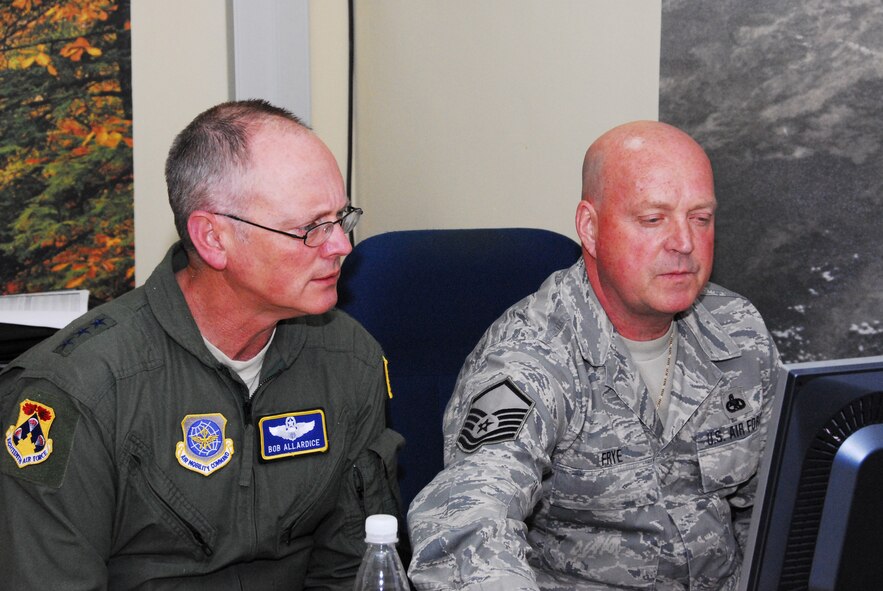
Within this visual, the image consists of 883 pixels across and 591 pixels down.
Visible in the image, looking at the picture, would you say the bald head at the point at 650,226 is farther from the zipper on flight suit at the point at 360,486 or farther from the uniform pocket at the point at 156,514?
the uniform pocket at the point at 156,514

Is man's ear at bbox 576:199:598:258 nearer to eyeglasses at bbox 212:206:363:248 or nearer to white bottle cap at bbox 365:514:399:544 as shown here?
eyeglasses at bbox 212:206:363:248

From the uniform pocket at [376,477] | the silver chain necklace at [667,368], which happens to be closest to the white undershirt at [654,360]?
the silver chain necklace at [667,368]

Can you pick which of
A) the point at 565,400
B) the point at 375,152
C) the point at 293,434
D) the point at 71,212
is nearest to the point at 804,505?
the point at 565,400

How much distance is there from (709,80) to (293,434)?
1.00 metres

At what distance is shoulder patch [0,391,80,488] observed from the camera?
1.27 metres

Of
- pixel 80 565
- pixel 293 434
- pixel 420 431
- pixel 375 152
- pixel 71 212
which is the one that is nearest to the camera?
pixel 80 565

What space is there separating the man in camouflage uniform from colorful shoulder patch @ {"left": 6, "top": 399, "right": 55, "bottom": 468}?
55cm

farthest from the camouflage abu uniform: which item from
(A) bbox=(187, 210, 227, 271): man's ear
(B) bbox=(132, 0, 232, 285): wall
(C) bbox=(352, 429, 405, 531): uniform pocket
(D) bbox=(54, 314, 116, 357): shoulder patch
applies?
(B) bbox=(132, 0, 232, 285): wall

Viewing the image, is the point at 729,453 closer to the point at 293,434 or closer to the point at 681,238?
the point at 681,238

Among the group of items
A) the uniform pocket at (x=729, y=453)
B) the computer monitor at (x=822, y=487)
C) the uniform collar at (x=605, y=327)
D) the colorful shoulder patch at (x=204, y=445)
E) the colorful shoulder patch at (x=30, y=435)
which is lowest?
the uniform pocket at (x=729, y=453)

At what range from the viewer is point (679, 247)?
153 centimetres

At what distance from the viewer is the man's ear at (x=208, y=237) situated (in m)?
1.44

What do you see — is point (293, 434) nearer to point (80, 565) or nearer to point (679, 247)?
point (80, 565)

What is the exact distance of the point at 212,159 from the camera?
1.45 metres
